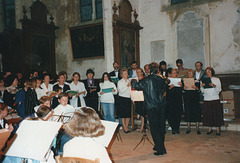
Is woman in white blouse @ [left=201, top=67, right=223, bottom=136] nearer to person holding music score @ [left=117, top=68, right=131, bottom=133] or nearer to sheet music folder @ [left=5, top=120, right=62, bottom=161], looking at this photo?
person holding music score @ [left=117, top=68, right=131, bottom=133]

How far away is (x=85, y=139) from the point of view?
2105 millimetres

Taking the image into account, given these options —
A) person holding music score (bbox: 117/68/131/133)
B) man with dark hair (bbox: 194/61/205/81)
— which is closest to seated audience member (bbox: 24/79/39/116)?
person holding music score (bbox: 117/68/131/133)

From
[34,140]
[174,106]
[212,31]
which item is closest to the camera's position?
[34,140]

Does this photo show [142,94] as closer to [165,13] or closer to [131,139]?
[131,139]

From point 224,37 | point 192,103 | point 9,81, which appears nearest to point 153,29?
point 224,37

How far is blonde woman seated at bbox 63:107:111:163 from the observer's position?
203 cm

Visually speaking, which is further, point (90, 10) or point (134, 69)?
point (90, 10)

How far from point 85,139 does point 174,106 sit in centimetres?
504

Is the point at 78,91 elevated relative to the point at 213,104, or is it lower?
elevated

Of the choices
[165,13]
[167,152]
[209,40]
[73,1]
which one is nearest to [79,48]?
[73,1]

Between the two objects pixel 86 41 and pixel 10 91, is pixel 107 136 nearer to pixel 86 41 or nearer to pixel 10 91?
pixel 10 91

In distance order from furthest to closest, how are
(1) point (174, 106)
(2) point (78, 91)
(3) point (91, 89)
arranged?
(3) point (91, 89), (2) point (78, 91), (1) point (174, 106)

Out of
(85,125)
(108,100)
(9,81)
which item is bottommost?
(108,100)

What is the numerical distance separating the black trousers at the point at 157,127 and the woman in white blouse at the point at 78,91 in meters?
2.74
